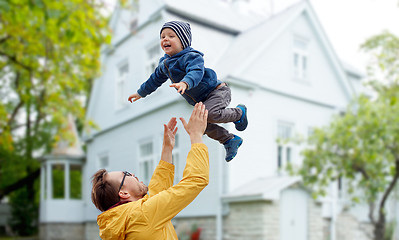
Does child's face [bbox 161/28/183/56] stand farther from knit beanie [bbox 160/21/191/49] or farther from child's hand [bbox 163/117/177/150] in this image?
child's hand [bbox 163/117/177/150]

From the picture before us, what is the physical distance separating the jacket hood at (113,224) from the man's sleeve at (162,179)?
23cm

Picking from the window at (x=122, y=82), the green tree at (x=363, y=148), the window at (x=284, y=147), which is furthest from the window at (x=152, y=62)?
the window at (x=284, y=147)

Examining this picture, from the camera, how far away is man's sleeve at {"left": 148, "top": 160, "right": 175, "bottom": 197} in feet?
6.86

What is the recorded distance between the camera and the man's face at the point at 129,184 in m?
1.97

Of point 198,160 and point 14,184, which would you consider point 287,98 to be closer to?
point 198,160

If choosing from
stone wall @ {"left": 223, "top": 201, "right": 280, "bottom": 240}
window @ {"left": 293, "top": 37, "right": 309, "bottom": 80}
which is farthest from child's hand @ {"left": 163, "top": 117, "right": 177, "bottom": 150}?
stone wall @ {"left": 223, "top": 201, "right": 280, "bottom": 240}

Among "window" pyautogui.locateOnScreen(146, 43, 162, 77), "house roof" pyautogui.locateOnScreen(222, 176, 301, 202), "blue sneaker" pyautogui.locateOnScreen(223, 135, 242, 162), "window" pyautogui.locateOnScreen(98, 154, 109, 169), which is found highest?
"window" pyautogui.locateOnScreen(146, 43, 162, 77)

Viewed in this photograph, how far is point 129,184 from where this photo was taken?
200cm

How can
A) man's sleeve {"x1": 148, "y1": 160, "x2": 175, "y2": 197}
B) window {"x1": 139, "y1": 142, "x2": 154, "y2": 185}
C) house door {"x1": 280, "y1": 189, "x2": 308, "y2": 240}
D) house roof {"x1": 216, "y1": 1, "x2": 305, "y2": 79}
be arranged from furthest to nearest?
house door {"x1": 280, "y1": 189, "x2": 308, "y2": 240}
window {"x1": 139, "y1": 142, "x2": 154, "y2": 185}
house roof {"x1": 216, "y1": 1, "x2": 305, "y2": 79}
man's sleeve {"x1": 148, "y1": 160, "x2": 175, "y2": 197}

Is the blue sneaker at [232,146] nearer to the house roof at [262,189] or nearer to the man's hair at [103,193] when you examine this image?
the man's hair at [103,193]

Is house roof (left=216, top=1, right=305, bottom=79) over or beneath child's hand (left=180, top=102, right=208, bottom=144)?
over

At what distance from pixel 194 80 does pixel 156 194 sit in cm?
65

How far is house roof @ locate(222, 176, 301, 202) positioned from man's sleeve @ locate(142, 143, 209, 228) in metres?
9.17

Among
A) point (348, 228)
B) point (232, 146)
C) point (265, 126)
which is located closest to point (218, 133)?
point (232, 146)
